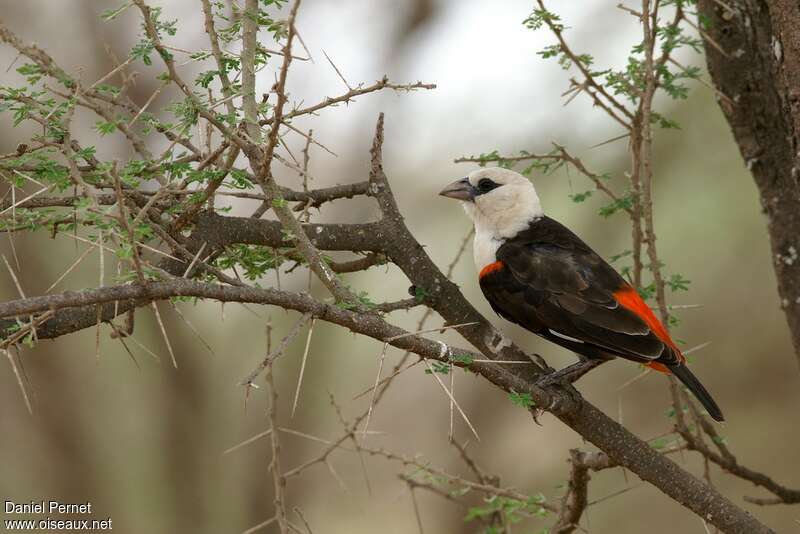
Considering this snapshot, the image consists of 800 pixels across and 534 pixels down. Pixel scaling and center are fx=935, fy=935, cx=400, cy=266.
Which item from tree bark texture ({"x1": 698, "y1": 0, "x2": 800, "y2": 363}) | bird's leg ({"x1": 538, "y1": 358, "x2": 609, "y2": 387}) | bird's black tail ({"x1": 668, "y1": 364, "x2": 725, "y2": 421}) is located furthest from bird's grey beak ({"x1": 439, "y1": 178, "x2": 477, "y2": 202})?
bird's black tail ({"x1": 668, "y1": 364, "x2": 725, "y2": 421})

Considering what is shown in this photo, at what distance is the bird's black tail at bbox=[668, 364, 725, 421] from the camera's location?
3701 mm

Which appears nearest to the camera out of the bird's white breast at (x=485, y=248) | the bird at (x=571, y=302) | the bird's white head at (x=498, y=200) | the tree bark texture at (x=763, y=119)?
the bird at (x=571, y=302)

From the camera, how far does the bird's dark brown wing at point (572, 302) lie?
388 centimetres

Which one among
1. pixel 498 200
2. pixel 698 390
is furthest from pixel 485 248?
pixel 698 390

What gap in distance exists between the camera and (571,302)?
13.3 feet

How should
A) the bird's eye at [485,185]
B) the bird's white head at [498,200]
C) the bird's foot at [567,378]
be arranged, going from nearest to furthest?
the bird's foot at [567,378], the bird's white head at [498,200], the bird's eye at [485,185]

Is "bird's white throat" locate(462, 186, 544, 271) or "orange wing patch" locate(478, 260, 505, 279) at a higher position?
"bird's white throat" locate(462, 186, 544, 271)

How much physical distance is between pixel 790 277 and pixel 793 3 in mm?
1194

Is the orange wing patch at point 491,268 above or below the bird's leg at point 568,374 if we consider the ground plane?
above

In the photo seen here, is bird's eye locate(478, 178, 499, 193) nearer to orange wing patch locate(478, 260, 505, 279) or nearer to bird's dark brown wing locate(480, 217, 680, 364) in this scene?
bird's dark brown wing locate(480, 217, 680, 364)

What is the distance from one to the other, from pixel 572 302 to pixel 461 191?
113 cm

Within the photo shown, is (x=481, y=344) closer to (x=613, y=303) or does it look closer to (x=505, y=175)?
(x=613, y=303)

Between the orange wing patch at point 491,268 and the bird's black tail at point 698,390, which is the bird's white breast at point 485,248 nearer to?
the orange wing patch at point 491,268

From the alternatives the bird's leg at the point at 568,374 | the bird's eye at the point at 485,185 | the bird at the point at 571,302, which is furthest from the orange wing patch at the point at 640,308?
the bird's eye at the point at 485,185
